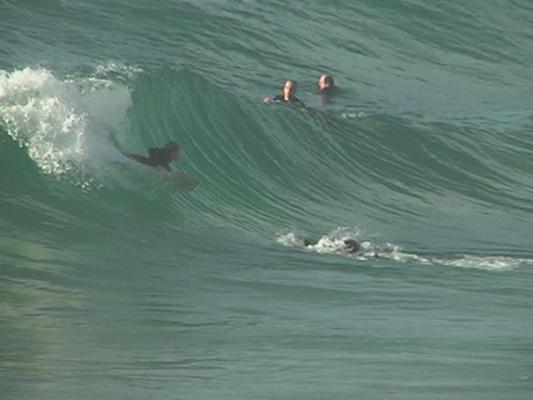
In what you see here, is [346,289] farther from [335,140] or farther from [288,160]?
[335,140]

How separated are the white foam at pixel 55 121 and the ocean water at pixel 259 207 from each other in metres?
0.03

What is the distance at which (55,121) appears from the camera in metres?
17.8

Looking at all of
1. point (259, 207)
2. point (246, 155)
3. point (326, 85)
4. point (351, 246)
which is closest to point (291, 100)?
point (326, 85)

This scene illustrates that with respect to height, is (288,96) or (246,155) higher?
(288,96)

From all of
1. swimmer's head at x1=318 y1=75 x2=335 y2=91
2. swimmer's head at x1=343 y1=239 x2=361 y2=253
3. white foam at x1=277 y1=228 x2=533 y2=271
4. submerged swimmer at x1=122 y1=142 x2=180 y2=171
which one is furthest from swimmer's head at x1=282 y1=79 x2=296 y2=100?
swimmer's head at x1=343 y1=239 x2=361 y2=253

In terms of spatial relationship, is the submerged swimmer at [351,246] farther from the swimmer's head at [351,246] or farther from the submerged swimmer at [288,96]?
the submerged swimmer at [288,96]

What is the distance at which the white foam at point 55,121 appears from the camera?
57.6 feet

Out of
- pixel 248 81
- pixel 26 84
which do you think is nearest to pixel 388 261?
pixel 26 84

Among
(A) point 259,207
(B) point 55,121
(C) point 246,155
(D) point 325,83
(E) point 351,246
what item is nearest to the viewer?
(E) point 351,246

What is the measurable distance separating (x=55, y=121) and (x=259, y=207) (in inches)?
105

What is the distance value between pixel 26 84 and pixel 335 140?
614cm

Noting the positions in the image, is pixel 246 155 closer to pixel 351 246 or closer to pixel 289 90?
pixel 289 90

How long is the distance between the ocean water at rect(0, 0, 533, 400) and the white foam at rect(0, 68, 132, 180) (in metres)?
0.03

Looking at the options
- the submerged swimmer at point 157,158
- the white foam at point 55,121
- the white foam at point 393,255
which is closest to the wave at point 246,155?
the white foam at point 55,121
